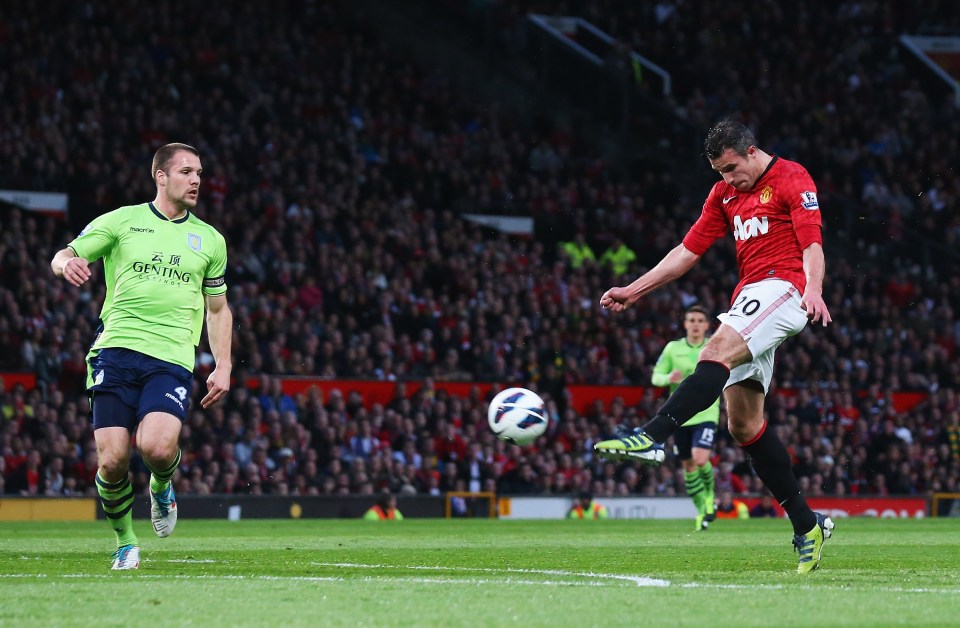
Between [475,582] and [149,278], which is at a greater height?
[149,278]

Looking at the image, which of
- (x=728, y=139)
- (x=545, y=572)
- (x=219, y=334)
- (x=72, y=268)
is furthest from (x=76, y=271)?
(x=728, y=139)

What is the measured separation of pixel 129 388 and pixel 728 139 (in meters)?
3.69

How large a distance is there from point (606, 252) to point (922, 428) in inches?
266

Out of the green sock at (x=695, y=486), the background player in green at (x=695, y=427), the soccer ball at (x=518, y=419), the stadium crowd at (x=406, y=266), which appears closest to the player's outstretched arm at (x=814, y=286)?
the soccer ball at (x=518, y=419)

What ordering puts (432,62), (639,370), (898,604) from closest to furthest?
(898,604) → (639,370) → (432,62)

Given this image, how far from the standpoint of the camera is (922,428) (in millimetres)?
26109

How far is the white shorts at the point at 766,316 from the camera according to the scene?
8.16 m

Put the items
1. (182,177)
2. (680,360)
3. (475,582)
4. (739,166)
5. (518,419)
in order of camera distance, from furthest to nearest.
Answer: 1. (680,360)
2. (518,419)
3. (182,177)
4. (739,166)
5. (475,582)

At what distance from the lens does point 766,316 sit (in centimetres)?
820

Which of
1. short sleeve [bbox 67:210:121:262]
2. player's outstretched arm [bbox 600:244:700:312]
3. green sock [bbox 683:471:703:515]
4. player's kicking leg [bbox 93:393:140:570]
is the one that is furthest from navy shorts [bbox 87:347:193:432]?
green sock [bbox 683:471:703:515]

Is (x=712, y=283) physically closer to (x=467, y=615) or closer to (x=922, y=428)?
(x=922, y=428)

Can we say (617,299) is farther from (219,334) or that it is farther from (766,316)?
(219,334)

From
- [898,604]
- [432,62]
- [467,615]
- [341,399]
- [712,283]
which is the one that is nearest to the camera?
[467,615]

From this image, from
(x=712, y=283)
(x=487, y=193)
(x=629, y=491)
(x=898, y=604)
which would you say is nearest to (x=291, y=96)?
(x=487, y=193)
